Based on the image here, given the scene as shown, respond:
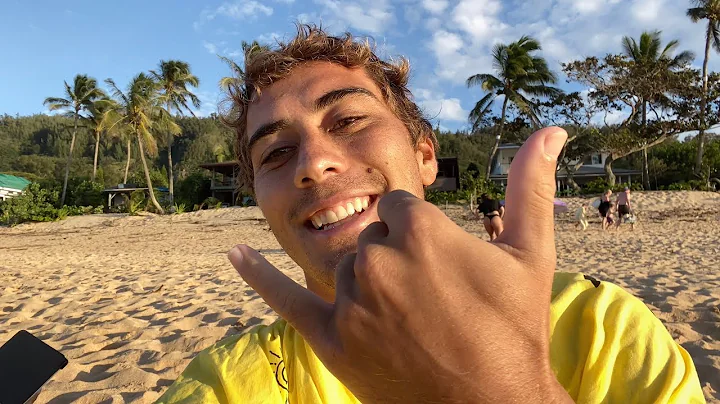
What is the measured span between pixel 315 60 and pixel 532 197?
1.20 metres

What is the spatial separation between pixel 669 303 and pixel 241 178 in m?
4.01

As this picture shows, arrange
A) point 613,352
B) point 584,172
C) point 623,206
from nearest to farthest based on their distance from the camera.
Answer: point 613,352
point 623,206
point 584,172

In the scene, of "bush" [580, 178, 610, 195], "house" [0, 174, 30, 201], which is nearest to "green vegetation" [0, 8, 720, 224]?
"bush" [580, 178, 610, 195]

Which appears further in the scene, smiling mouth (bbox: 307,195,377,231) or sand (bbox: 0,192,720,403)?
sand (bbox: 0,192,720,403)

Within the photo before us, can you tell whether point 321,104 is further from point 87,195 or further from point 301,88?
point 87,195

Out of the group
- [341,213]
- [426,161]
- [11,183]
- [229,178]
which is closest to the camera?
[341,213]

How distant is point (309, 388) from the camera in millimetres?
1108

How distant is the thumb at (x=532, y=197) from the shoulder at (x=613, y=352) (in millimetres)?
518

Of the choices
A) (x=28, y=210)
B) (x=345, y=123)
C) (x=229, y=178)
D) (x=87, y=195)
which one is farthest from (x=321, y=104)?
(x=87, y=195)

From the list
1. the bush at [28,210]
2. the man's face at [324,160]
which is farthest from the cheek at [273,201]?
the bush at [28,210]

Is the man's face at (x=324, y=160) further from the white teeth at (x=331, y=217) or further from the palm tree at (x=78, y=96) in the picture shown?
the palm tree at (x=78, y=96)

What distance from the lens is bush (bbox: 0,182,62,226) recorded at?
23594mm

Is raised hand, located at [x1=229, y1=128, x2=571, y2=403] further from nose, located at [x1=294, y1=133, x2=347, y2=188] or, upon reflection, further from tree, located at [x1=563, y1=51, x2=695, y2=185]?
tree, located at [x1=563, y1=51, x2=695, y2=185]

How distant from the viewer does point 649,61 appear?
24.3 m
